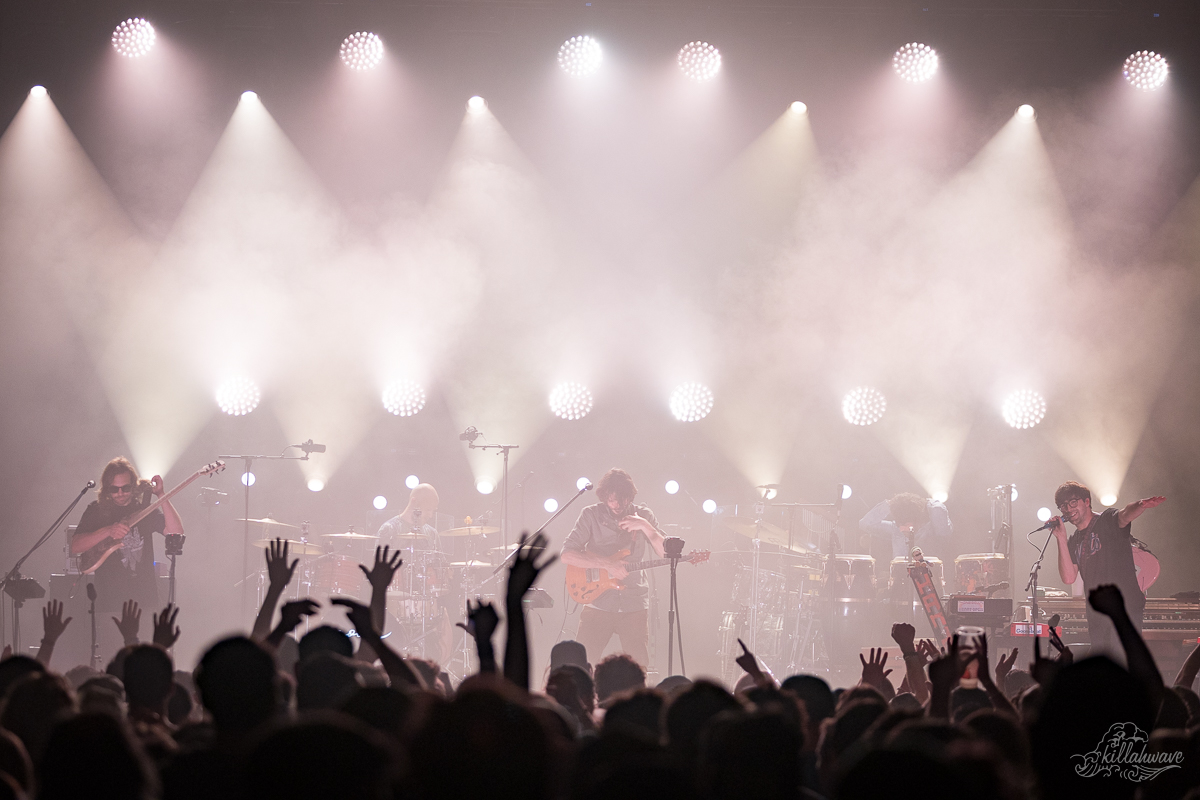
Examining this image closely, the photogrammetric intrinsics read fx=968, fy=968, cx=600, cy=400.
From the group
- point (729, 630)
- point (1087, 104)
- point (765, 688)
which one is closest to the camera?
point (765, 688)

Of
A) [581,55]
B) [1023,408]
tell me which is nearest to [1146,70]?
[1023,408]

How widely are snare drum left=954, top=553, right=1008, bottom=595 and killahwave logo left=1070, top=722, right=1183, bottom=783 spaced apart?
7016mm

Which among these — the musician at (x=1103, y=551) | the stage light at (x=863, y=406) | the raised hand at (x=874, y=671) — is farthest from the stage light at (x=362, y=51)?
the raised hand at (x=874, y=671)

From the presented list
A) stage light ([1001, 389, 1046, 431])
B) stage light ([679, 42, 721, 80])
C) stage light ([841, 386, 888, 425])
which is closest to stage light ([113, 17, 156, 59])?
stage light ([679, 42, 721, 80])

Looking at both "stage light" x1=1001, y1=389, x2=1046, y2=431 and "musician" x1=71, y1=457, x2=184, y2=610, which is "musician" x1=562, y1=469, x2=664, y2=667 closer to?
"musician" x1=71, y1=457, x2=184, y2=610

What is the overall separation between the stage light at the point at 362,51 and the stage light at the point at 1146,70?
901 cm

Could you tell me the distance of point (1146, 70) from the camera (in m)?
11.6

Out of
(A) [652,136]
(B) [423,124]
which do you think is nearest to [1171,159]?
(A) [652,136]

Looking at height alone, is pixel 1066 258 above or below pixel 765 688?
above

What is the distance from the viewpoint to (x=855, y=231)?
12.2 meters

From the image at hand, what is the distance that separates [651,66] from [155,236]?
253 inches

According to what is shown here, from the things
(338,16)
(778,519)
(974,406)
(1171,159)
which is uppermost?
(338,16)

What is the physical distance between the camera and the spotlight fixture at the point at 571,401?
1256cm

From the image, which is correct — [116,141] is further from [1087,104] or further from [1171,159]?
[1171,159]
